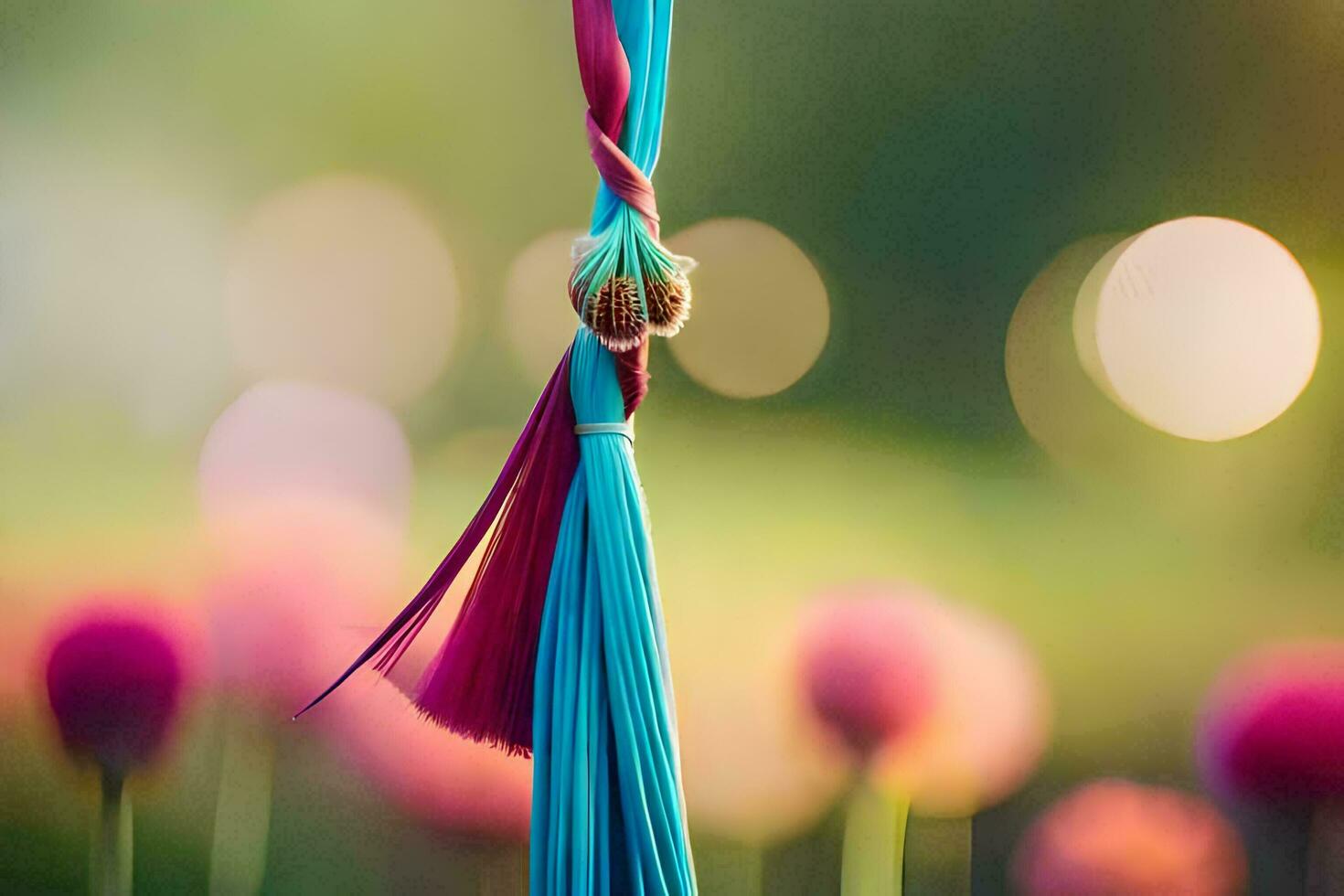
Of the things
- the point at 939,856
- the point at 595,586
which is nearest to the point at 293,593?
the point at 595,586

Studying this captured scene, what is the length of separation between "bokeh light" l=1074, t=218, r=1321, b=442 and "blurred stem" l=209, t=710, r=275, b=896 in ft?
4.15

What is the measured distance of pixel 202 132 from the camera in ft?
5.76

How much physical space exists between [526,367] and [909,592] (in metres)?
0.62

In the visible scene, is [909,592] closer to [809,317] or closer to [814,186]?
[809,317]

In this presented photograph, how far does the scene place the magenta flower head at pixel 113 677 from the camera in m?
1.70

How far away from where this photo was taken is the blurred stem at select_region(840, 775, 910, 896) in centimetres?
169

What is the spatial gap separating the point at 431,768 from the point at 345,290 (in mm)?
669

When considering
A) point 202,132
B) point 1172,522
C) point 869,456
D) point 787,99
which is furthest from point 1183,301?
point 202,132

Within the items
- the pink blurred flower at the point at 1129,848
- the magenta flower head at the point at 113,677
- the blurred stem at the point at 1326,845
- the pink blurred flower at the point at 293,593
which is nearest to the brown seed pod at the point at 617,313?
the pink blurred flower at the point at 293,593

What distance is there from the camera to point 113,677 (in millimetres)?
1702

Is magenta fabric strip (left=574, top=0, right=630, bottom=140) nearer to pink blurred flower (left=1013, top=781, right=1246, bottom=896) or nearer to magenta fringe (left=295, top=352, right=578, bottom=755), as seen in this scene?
magenta fringe (left=295, top=352, right=578, bottom=755)

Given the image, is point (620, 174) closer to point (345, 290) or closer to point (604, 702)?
point (604, 702)

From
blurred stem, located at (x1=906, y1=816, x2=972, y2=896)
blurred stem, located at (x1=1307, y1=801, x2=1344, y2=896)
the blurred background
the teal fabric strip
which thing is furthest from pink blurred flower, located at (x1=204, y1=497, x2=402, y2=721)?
blurred stem, located at (x1=1307, y1=801, x2=1344, y2=896)

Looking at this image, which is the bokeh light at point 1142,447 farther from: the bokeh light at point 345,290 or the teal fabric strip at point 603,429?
the bokeh light at point 345,290
